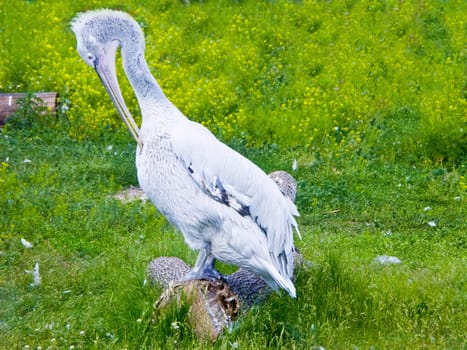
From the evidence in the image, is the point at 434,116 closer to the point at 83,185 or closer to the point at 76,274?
the point at 83,185

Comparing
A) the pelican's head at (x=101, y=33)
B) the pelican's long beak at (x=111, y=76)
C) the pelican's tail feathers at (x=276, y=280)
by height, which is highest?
the pelican's head at (x=101, y=33)

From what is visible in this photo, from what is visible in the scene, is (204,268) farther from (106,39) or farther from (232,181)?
(106,39)

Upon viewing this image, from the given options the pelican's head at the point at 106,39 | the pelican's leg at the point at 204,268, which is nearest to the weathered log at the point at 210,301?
the pelican's leg at the point at 204,268

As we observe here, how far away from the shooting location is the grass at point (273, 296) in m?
5.31

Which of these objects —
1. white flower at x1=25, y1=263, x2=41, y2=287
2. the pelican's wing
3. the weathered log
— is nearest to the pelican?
the pelican's wing

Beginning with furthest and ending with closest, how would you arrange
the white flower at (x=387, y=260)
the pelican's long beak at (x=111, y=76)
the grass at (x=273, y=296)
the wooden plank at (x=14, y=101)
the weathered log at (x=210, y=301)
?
the wooden plank at (x=14, y=101)
the white flower at (x=387, y=260)
the pelican's long beak at (x=111, y=76)
the grass at (x=273, y=296)
the weathered log at (x=210, y=301)

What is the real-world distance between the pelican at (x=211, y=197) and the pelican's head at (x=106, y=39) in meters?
0.23

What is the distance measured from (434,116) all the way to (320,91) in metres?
1.71

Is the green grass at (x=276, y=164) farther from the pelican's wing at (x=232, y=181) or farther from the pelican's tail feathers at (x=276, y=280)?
the pelican's wing at (x=232, y=181)

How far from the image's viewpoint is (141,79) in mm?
5359

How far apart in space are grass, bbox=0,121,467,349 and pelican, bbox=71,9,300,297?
34 cm

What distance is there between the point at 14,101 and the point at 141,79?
5.15 metres

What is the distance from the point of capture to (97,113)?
33.1 feet

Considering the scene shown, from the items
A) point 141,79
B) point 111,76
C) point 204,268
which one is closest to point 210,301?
point 204,268
